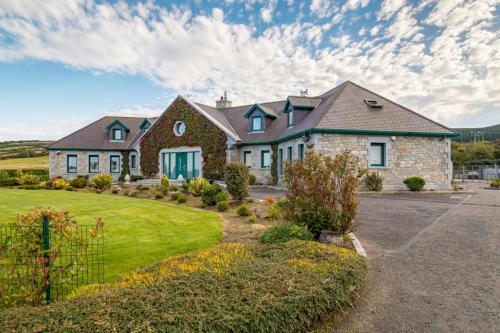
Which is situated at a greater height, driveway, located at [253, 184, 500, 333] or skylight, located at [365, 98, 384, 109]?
skylight, located at [365, 98, 384, 109]

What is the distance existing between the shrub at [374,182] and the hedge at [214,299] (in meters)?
13.3

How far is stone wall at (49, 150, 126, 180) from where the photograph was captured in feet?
89.9

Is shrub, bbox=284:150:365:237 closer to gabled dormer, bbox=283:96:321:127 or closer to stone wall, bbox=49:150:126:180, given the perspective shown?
gabled dormer, bbox=283:96:321:127

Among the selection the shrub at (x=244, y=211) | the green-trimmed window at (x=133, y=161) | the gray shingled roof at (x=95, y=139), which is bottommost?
the shrub at (x=244, y=211)

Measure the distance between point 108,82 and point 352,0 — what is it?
595 inches

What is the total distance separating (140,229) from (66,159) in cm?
2469

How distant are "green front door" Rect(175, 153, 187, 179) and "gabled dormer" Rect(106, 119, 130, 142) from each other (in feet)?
27.0

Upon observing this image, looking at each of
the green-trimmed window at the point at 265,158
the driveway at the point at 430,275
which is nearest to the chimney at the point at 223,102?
the green-trimmed window at the point at 265,158

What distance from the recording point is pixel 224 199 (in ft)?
37.8

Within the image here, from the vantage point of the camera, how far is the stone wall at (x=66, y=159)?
27391 mm

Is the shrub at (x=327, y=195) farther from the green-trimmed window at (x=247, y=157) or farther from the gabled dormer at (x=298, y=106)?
the green-trimmed window at (x=247, y=157)

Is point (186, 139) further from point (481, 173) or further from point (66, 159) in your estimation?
point (481, 173)

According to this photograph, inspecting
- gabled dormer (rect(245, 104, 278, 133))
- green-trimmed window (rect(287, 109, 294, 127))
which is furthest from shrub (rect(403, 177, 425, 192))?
gabled dormer (rect(245, 104, 278, 133))

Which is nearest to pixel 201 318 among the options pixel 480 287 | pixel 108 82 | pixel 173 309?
pixel 173 309
